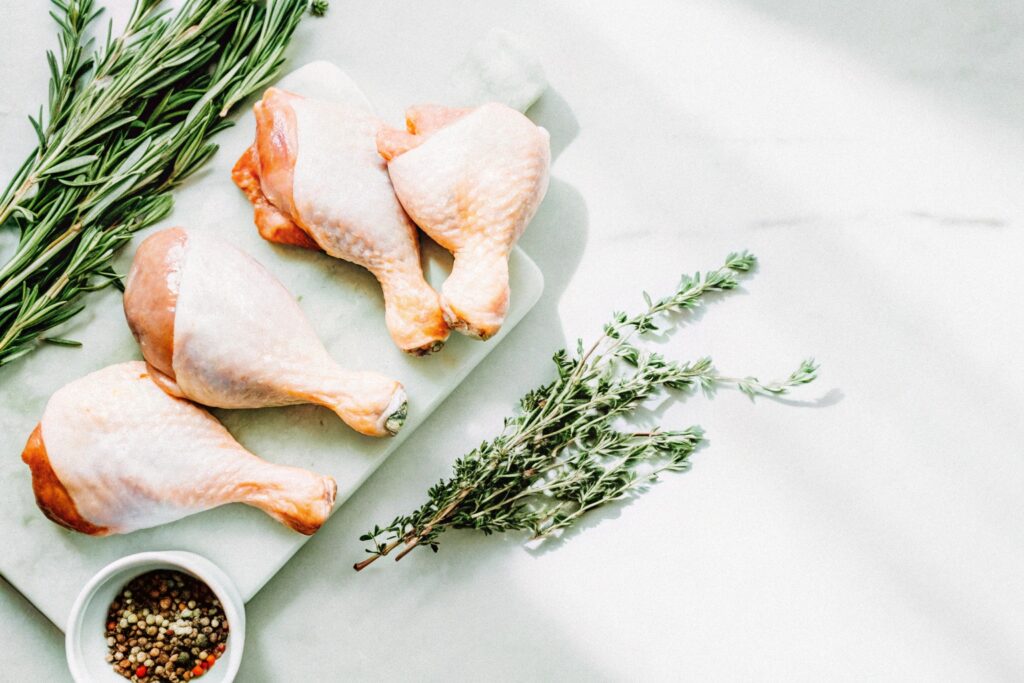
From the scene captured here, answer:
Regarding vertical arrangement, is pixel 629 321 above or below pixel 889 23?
below

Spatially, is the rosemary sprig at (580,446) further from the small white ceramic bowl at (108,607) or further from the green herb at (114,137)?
the green herb at (114,137)

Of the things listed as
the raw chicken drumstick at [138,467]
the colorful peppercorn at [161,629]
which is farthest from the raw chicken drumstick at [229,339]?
the colorful peppercorn at [161,629]

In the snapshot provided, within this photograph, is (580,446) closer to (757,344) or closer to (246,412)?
(757,344)

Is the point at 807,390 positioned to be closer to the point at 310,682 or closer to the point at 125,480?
the point at 310,682

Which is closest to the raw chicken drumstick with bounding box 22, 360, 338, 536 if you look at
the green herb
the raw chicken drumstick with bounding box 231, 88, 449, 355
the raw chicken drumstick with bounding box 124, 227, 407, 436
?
the raw chicken drumstick with bounding box 124, 227, 407, 436

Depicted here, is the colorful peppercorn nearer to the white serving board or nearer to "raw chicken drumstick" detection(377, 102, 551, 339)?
the white serving board

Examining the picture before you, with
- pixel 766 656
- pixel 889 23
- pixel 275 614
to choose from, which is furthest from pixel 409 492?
pixel 889 23

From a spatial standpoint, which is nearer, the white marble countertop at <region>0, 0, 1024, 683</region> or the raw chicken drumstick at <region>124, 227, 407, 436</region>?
the raw chicken drumstick at <region>124, 227, 407, 436</region>

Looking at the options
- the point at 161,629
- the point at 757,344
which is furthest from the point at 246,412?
the point at 757,344
